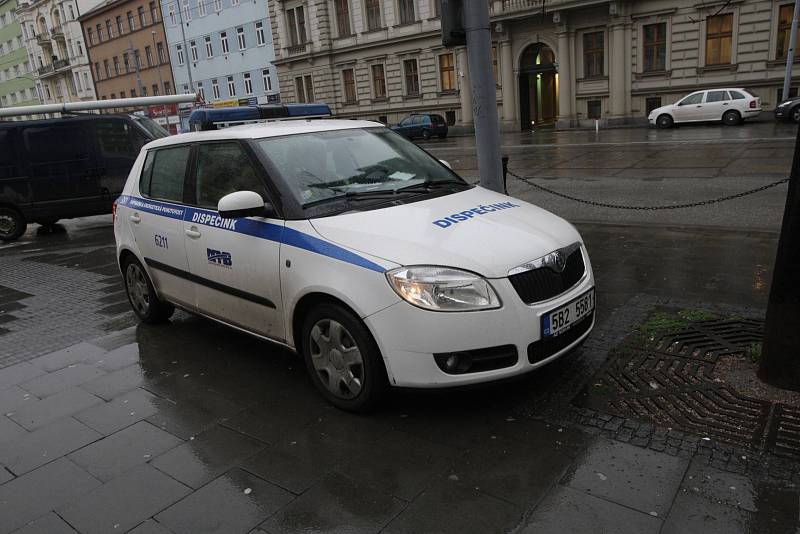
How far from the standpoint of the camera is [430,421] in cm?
368

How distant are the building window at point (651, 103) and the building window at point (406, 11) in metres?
15.1

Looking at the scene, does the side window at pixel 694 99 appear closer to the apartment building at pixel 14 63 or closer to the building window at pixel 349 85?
the building window at pixel 349 85

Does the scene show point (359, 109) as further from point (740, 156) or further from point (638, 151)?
point (740, 156)

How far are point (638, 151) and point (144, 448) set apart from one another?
1765cm

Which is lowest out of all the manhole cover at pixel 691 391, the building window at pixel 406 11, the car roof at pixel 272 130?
the manhole cover at pixel 691 391

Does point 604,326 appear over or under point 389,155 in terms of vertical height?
under

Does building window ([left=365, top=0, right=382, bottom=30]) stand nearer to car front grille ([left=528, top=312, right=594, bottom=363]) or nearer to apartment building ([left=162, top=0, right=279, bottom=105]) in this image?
apartment building ([left=162, top=0, right=279, bottom=105])

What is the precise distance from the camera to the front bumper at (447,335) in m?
3.34

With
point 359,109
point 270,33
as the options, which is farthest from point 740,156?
point 270,33

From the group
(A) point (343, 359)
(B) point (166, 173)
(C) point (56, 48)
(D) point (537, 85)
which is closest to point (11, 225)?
(B) point (166, 173)

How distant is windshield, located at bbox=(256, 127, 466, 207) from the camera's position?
4.21 m

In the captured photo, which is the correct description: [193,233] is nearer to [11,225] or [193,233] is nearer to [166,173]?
[166,173]

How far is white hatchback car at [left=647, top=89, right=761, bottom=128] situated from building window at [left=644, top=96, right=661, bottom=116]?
359 cm

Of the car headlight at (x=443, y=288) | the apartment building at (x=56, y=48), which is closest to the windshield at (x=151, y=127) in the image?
the car headlight at (x=443, y=288)
